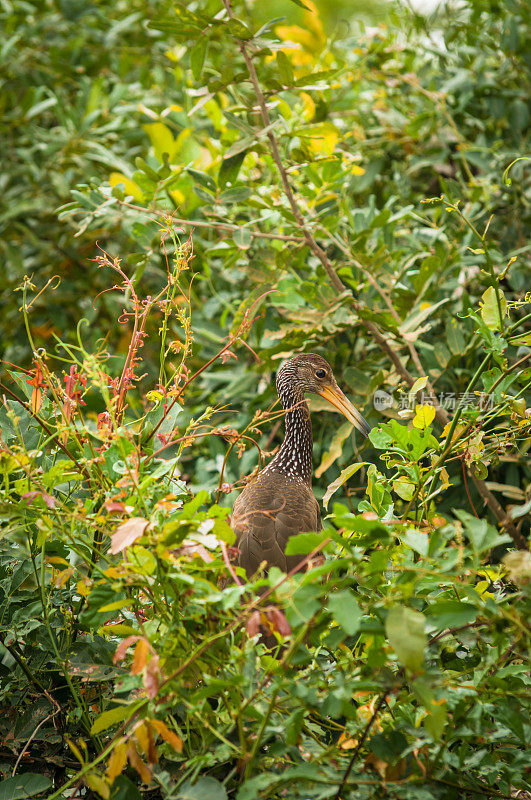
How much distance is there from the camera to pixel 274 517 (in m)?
2.02

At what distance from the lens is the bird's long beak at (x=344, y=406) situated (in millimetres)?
2277

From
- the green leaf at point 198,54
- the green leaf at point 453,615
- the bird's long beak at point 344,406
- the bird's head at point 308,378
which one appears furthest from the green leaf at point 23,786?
the green leaf at point 198,54

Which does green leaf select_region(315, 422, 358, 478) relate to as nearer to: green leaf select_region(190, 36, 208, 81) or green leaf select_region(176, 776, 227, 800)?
green leaf select_region(190, 36, 208, 81)

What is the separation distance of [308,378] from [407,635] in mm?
1675

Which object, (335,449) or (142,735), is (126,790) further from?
(335,449)

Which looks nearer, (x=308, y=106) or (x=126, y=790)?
(x=126, y=790)

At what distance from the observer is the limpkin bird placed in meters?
2.04

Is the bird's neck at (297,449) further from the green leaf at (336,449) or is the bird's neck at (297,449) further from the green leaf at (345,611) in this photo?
the green leaf at (345,611)

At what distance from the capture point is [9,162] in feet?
13.4

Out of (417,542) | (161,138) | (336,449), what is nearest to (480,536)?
(417,542)

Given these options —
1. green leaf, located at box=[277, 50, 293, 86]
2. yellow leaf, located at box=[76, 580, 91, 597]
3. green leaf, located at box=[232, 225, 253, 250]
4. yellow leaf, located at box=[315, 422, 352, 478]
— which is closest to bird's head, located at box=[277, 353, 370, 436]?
yellow leaf, located at box=[315, 422, 352, 478]

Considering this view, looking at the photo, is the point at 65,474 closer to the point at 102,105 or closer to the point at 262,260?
the point at 262,260

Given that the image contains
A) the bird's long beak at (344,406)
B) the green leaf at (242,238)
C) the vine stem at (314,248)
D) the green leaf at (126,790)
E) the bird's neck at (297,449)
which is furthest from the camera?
the bird's neck at (297,449)

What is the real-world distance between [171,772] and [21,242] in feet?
11.1
